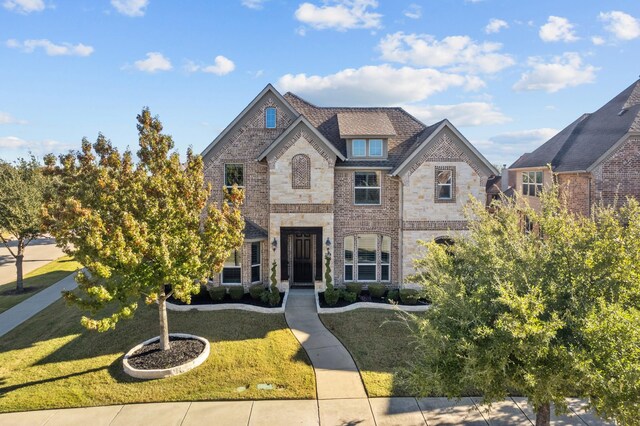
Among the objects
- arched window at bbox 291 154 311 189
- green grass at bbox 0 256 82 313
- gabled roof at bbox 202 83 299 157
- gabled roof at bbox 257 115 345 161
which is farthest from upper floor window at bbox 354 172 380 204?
green grass at bbox 0 256 82 313

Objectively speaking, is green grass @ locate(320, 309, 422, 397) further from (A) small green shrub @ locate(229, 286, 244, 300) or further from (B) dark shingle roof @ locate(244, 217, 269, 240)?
(B) dark shingle roof @ locate(244, 217, 269, 240)

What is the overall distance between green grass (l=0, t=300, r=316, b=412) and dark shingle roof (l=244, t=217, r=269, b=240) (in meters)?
3.98

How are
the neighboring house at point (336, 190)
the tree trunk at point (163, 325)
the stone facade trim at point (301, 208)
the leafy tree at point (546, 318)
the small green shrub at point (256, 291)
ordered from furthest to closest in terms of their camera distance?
the stone facade trim at point (301, 208) → the neighboring house at point (336, 190) → the small green shrub at point (256, 291) → the tree trunk at point (163, 325) → the leafy tree at point (546, 318)

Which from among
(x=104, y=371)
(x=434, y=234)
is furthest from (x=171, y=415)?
(x=434, y=234)

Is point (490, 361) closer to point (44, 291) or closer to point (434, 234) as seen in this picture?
point (434, 234)

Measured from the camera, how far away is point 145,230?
1102cm

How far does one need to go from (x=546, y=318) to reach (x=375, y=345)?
7.76 m

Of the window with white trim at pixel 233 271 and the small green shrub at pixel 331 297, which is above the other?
the window with white trim at pixel 233 271

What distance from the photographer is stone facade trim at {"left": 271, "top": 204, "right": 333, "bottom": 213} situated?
18844 mm

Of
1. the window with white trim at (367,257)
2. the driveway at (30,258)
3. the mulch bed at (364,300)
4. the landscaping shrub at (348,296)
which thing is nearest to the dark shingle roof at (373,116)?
the window with white trim at (367,257)

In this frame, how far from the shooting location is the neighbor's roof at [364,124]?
19500 millimetres

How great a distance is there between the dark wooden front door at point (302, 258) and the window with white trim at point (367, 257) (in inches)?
101

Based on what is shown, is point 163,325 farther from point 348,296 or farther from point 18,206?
point 18,206

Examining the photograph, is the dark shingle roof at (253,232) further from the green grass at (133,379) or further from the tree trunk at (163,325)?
the tree trunk at (163,325)
